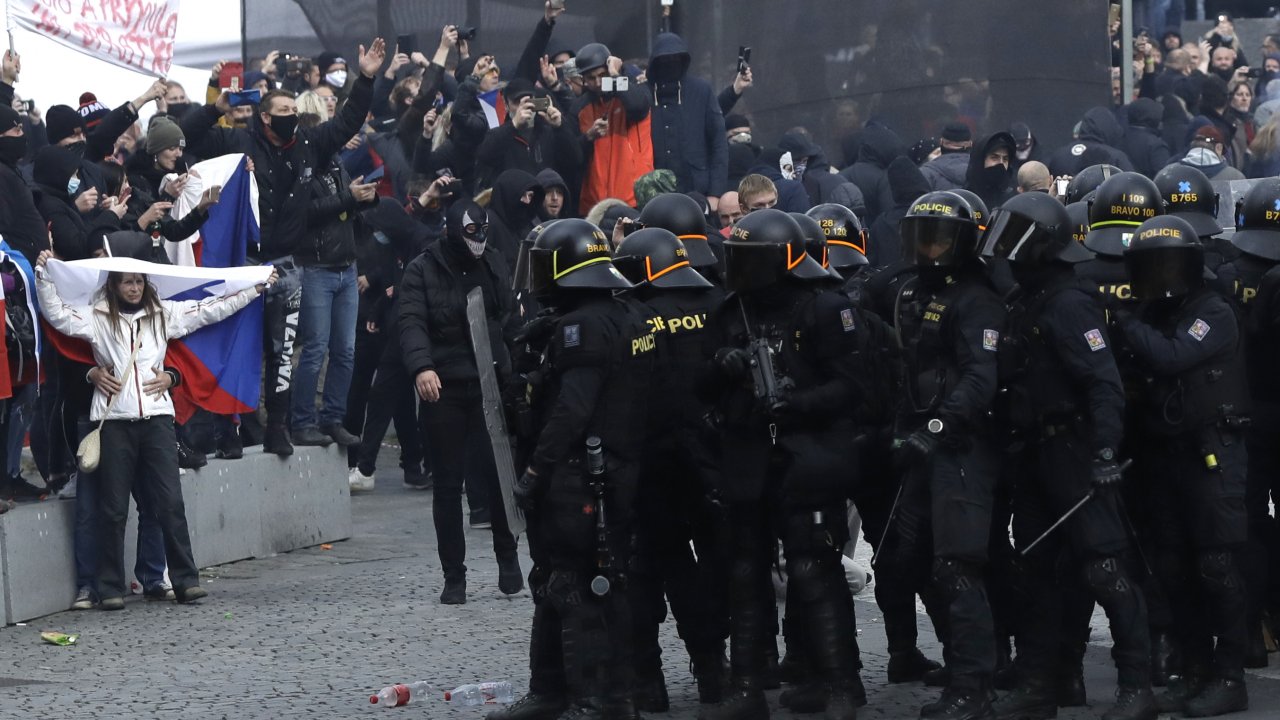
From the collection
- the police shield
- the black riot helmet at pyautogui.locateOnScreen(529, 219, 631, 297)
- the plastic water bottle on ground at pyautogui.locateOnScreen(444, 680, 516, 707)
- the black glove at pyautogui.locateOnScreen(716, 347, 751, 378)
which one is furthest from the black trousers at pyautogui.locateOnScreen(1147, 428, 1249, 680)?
the plastic water bottle on ground at pyautogui.locateOnScreen(444, 680, 516, 707)

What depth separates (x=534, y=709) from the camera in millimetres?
7734

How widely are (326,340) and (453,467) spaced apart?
260cm

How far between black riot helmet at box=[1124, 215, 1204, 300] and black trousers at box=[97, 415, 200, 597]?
17.8 ft

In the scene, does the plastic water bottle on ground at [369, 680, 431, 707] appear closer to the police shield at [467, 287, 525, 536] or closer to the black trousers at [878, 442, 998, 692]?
the police shield at [467, 287, 525, 536]

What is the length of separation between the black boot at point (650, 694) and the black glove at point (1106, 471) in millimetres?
1989

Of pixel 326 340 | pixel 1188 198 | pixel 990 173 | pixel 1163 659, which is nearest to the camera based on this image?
pixel 1163 659

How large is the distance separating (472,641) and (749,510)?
2.13 m

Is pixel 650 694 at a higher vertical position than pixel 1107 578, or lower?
lower

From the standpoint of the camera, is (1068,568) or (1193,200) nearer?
(1068,568)

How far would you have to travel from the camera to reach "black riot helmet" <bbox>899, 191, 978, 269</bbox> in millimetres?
7523

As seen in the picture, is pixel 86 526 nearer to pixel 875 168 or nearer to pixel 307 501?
pixel 307 501

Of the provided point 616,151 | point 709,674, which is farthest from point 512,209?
point 709,674

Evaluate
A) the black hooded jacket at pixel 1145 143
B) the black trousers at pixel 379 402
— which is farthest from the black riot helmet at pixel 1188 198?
the black hooded jacket at pixel 1145 143

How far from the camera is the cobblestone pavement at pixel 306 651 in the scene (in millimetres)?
8047
